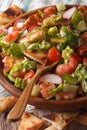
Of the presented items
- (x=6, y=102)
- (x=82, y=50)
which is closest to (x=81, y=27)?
(x=82, y=50)

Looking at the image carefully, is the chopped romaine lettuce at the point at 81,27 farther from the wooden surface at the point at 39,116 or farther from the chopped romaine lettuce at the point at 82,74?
the wooden surface at the point at 39,116

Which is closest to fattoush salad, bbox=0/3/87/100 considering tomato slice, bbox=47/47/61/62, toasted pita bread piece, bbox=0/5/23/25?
tomato slice, bbox=47/47/61/62

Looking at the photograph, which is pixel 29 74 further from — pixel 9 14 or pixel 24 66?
pixel 9 14

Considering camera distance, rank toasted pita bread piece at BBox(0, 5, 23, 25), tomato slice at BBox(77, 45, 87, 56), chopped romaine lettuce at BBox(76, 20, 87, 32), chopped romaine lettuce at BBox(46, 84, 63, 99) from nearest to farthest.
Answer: chopped romaine lettuce at BBox(46, 84, 63, 99), tomato slice at BBox(77, 45, 87, 56), chopped romaine lettuce at BBox(76, 20, 87, 32), toasted pita bread piece at BBox(0, 5, 23, 25)

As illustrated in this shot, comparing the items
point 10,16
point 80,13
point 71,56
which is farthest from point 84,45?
point 10,16

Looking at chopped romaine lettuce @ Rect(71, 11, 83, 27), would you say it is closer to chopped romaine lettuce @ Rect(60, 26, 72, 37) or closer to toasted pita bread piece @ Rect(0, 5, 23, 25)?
chopped romaine lettuce @ Rect(60, 26, 72, 37)

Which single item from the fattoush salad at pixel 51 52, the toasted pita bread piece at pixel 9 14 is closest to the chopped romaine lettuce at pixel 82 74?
the fattoush salad at pixel 51 52
